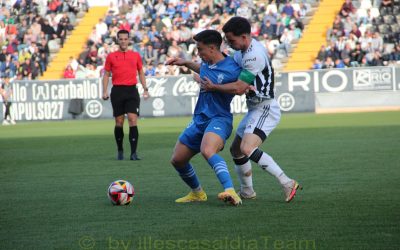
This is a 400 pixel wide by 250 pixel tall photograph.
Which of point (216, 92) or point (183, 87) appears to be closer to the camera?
point (216, 92)

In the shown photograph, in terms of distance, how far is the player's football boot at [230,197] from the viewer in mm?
8938

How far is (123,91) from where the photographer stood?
53.3ft

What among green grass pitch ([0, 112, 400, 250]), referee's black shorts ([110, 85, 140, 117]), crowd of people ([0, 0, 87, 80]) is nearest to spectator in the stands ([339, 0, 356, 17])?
crowd of people ([0, 0, 87, 80])

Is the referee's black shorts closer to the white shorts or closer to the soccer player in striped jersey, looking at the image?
the soccer player in striped jersey

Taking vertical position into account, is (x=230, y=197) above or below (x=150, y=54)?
above

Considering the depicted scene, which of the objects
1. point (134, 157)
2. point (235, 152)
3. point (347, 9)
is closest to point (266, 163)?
point (235, 152)

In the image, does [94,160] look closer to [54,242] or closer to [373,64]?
[54,242]

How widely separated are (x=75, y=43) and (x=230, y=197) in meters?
33.4

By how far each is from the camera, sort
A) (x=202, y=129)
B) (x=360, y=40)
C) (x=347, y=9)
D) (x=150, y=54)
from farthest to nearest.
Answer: (x=150, y=54) < (x=347, y=9) < (x=360, y=40) < (x=202, y=129)

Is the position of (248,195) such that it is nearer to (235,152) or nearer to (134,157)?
(235,152)

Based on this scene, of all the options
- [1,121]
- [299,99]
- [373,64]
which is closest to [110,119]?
[1,121]

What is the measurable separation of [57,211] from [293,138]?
1123cm

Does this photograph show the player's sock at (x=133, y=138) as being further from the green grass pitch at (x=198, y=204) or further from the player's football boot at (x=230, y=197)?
the player's football boot at (x=230, y=197)

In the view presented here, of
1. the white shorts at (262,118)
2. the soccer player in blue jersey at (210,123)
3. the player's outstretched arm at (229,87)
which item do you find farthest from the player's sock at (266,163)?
the player's outstretched arm at (229,87)
